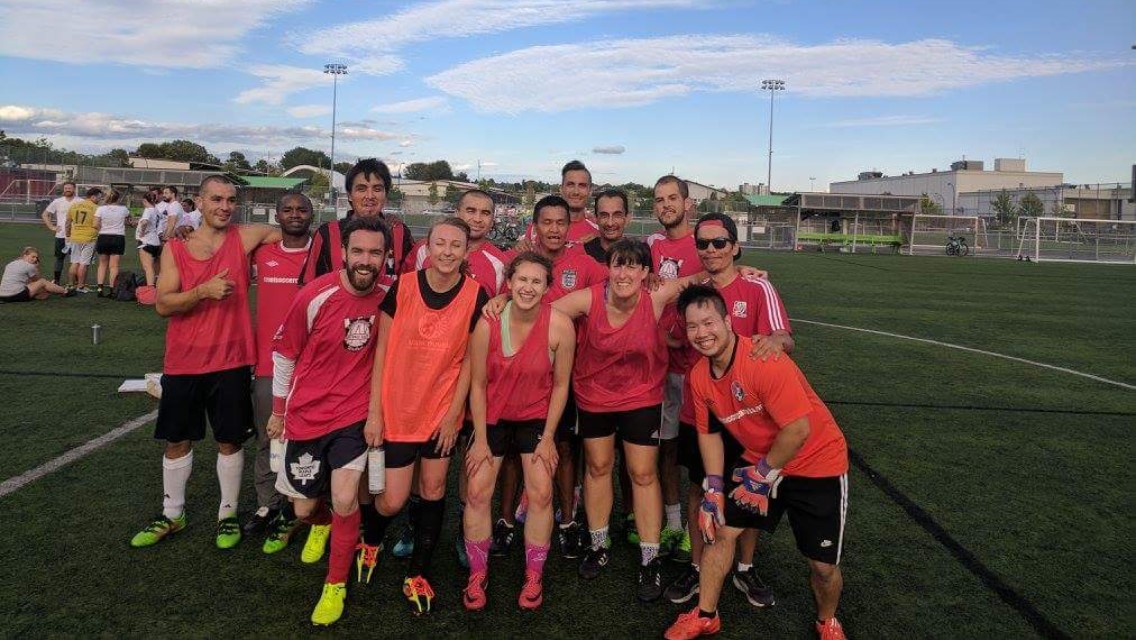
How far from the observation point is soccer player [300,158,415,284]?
4.24m

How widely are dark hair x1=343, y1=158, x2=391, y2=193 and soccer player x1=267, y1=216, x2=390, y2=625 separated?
950 millimetres

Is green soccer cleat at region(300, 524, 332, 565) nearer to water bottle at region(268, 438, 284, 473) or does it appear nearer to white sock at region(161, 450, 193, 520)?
water bottle at region(268, 438, 284, 473)

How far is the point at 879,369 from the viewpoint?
9031 mm

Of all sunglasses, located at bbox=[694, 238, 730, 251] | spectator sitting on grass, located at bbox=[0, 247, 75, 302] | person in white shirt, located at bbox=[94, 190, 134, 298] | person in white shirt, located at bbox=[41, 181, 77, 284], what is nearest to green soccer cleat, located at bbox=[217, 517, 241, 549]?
sunglasses, located at bbox=[694, 238, 730, 251]

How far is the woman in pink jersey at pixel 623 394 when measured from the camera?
3.79m

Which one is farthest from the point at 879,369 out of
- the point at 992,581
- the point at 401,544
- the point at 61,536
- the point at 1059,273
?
the point at 1059,273

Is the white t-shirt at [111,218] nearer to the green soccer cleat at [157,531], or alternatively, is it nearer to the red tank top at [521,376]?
the green soccer cleat at [157,531]

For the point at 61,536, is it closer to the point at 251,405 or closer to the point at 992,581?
the point at 251,405

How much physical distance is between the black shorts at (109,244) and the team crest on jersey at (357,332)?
466 inches

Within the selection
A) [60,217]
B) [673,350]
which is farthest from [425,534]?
[60,217]

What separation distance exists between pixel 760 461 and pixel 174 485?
337cm

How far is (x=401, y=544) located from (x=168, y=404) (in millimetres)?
1573

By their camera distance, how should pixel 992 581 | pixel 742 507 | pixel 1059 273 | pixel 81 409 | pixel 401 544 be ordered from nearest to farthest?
pixel 742 507, pixel 992 581, pixel 401 544, pixel 81 409, pixel 1059 273

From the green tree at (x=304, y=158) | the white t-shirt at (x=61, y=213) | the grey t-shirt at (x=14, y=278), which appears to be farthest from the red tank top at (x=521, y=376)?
the green tree at (x=304, y=158)
